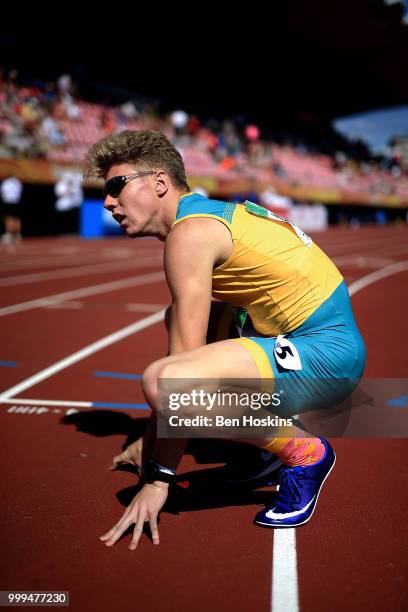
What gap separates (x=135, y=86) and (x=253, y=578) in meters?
32.9

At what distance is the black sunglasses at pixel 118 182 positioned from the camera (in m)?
2.49

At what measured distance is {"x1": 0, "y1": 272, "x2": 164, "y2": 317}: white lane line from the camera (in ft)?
25.5

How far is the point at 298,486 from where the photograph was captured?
2508 millimetres

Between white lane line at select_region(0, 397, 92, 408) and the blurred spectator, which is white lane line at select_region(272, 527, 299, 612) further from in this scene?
the blurred spectator

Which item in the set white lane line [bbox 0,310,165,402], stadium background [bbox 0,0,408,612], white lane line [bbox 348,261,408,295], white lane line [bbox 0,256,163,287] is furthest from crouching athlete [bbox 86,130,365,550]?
white lane line [bbox 0,256,163,287]

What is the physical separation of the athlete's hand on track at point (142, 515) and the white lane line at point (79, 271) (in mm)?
7895

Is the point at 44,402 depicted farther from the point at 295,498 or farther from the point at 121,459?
the point at 295,498

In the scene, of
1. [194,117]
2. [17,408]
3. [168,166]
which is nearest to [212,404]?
[168,166]

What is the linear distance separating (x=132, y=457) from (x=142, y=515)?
66cm

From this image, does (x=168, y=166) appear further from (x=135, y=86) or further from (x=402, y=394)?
(x=135, y=86)

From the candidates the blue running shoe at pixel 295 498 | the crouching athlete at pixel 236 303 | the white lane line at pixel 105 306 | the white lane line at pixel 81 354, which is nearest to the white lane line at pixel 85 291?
the white lane line at pixel 105 306

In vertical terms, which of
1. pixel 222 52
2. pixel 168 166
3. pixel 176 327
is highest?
pixel 222 52

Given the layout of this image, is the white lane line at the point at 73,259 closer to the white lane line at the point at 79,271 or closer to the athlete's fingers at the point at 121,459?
the white lane line at the point at 79,271

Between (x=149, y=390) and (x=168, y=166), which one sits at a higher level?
(x=168, y=166)
